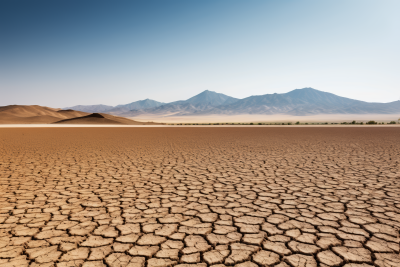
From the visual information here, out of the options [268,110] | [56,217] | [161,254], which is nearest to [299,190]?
[161,254]

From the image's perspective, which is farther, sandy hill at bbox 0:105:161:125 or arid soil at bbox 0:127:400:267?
sandy hill at bbox 0:105:161:125

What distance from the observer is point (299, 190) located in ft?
15.7

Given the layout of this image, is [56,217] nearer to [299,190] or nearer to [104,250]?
[104,250]

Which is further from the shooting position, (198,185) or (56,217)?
(198,185)

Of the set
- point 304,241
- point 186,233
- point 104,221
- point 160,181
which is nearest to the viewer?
point 304,241

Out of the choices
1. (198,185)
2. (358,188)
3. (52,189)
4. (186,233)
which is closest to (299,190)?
(358,188)

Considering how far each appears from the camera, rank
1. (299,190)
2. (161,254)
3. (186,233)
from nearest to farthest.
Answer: (161,254) → (186,233) → (299,190)

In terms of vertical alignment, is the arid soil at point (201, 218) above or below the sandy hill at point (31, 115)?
below

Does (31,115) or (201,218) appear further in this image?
(31,115)

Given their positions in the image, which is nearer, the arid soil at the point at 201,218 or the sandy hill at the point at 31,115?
the arid soil at the point at 201,218

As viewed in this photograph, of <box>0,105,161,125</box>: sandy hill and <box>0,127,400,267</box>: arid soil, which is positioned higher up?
<box>0,105,161,125</box>: sandy hill

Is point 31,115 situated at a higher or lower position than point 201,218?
higher

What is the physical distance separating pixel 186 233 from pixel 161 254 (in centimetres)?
51

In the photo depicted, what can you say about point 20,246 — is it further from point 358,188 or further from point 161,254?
point 358,188
